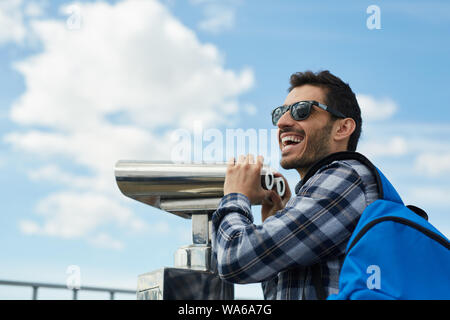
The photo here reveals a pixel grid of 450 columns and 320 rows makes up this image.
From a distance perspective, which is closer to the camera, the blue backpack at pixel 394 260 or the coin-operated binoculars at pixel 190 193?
the blue backpack at pixel 394 260

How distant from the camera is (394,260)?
4.39 ft

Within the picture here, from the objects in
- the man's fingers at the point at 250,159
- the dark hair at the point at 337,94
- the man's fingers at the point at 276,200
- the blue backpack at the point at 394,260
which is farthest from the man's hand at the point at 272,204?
the blue backpack at the point at 394,260

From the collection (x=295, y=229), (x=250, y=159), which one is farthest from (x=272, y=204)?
(x=295, y=229)

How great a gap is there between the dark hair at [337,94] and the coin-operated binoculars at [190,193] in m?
0.39

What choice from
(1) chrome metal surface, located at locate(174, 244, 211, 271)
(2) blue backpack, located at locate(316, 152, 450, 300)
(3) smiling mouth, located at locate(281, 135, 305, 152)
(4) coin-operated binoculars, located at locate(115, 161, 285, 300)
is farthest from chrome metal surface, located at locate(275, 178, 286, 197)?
(2) blue backpack, located at locate(316, 152, 450, 300)

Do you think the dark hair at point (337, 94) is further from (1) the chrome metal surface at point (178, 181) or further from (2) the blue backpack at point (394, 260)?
(2) the blue backpack at point (394, 260)

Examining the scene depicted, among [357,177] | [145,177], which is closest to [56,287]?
[145,177]

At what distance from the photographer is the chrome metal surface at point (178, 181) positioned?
75.6 inches

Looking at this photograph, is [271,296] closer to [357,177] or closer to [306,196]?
[306,196]

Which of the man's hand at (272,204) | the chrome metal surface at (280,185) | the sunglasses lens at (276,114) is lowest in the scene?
the man's hand at (272,204)

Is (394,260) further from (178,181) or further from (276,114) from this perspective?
(276,114)

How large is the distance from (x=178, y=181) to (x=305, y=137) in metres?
0.52
